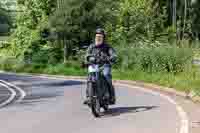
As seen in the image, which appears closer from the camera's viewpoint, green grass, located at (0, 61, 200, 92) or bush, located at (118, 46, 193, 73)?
green grass, located at (0, 61, 200, 92)

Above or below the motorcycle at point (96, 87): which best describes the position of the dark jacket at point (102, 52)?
above

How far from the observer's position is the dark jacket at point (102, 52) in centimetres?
1370

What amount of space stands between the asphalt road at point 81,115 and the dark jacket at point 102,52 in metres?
1.29

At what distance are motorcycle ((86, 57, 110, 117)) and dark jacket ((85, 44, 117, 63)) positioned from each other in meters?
0.28

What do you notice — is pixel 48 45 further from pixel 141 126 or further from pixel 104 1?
pixel 141 126

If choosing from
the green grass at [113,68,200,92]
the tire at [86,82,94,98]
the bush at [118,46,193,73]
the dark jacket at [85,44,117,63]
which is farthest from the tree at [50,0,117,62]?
the tire at [86,82,94,98]

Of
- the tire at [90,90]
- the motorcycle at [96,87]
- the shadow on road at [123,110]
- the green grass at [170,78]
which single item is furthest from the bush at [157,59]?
the tire at [90,90]

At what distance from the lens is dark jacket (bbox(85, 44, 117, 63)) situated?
13695 mm

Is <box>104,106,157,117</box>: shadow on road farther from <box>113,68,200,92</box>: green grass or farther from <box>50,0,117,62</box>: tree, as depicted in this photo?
<box>50,0,117,62</box>: tree

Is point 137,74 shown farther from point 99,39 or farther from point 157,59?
point 99,39

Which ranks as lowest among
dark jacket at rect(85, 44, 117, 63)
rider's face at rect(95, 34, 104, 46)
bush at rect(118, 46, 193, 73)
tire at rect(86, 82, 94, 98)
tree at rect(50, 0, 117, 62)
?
tire at rect(86, 82, 94, 98)

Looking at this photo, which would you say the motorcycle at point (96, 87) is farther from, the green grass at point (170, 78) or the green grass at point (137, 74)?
the green grass at point (170, 78)

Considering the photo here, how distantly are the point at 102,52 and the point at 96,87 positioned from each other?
35.1 inches

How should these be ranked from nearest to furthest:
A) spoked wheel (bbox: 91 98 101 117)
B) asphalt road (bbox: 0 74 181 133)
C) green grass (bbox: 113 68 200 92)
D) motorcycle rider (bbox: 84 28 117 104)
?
asphalt road (bbox: 0 74 181 133) < spoked wheel (bbox: 91 98 101 117) < motorcycle rider (bbox: 84 28 117 104) < green grass (bbox: 113 68 200 92)
